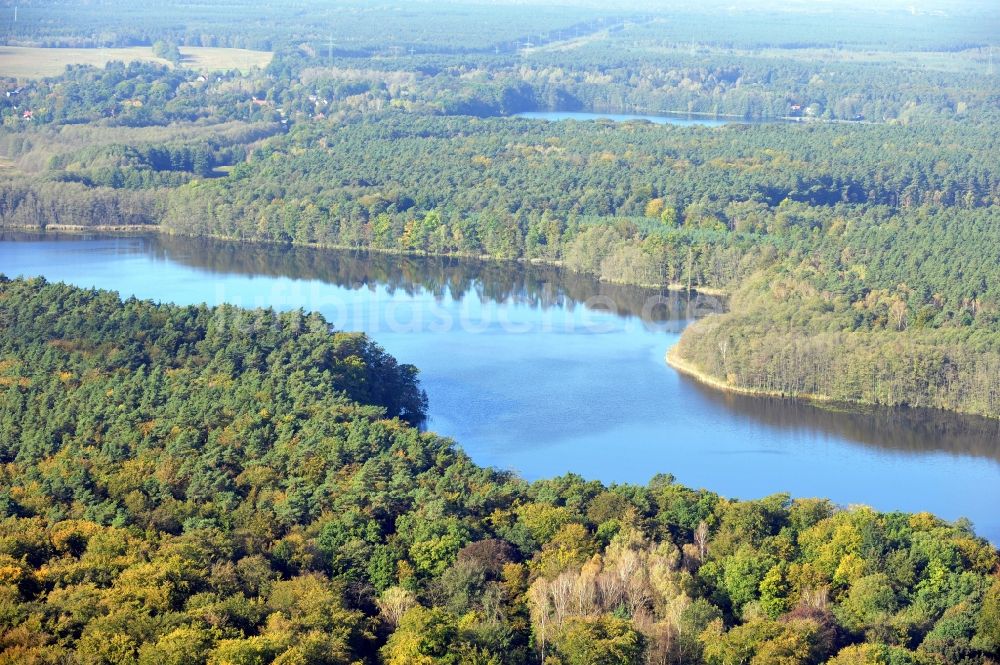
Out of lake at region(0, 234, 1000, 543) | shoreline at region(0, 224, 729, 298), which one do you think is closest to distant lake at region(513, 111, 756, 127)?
shoreline at region(0, 224, 729, 298)

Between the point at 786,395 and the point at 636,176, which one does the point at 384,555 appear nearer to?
the point at 786,395

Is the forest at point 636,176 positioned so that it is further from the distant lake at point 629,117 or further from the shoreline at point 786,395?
the distant lake at point 629,117

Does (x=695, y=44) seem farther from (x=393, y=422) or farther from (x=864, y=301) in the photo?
(x=393, y=422)

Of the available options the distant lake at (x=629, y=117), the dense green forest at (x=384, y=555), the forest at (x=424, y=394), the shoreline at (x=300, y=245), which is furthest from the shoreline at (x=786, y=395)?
the distant lake at (x=629, y=117)

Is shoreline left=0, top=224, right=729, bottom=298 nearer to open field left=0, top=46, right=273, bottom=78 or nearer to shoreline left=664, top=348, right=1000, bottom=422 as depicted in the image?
shoreline left=664, top=348, right=1000, bottom=422

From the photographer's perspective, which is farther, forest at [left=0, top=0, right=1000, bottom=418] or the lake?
forest at [left=0, top=0, right=1000, bottom=418]

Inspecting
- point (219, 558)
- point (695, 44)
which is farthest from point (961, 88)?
point (219, 558)
